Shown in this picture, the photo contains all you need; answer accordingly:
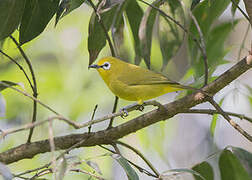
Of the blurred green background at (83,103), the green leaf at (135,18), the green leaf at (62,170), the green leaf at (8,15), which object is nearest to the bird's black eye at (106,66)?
the blurred green background at (83,103)

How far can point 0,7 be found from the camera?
1.59 meters

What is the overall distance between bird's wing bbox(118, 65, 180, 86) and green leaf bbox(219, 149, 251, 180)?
0.52 metres

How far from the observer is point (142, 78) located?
101 inches

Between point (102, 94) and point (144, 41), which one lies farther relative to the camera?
point (102, 94)

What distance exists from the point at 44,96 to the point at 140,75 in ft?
4.20

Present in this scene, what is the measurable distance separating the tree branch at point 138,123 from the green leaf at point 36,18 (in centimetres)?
47

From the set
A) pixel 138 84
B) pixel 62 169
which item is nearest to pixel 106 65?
pixel 138 84

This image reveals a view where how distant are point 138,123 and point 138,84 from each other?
0.85 meters

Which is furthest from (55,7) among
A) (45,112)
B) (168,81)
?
(45,112)

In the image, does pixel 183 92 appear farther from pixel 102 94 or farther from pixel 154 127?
pixel 102 94

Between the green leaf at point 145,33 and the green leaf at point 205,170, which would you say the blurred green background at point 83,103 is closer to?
the green leaf at point 205,170

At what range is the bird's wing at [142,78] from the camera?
2.37 metres

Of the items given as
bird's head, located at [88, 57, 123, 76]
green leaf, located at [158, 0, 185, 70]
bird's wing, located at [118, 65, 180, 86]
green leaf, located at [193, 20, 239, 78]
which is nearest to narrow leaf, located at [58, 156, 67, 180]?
green leaf, located at [158, 0, 185, 70]

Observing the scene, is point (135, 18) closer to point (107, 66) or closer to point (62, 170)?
point (107, 66)
